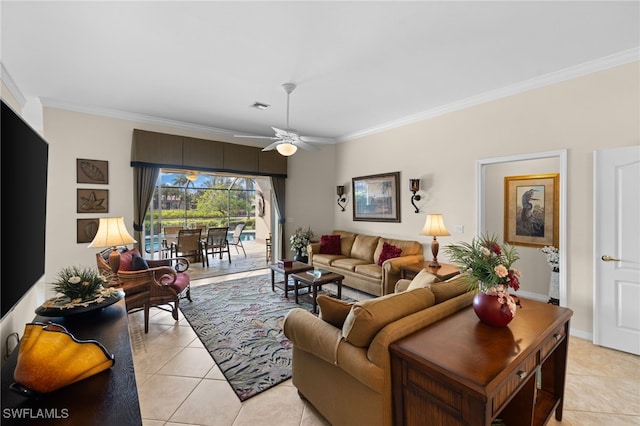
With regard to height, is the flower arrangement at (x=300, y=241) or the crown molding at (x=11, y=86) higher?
the crown molding at (x=11, y=86)

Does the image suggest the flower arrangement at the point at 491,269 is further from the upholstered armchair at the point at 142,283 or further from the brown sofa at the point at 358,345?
the upholstered armchair at the point at 142,283

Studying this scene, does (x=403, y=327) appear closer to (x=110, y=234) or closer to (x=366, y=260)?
(x=110, y=234)

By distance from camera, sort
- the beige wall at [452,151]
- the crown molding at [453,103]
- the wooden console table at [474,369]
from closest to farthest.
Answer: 1. the wooden console table at [474,369]
2. the crown molding at [453,103]
3. the beige wall at [452,151]

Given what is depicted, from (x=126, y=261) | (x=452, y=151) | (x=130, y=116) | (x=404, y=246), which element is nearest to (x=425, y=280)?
(x=404, y=246)

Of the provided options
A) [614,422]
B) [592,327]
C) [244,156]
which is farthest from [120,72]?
[592,327]

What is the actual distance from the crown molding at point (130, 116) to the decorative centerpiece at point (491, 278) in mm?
5132

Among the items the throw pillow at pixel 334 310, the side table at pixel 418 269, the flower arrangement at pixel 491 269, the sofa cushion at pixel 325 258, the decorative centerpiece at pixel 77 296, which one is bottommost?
the sofa cushion at pixel 325 258

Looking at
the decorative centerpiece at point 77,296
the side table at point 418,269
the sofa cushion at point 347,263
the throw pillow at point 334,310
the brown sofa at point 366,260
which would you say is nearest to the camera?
the decorative centerpiece at point 77,296

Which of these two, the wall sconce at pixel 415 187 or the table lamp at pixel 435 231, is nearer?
the table lamp at pixel 435 231

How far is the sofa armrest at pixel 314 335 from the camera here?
1772 millimetres

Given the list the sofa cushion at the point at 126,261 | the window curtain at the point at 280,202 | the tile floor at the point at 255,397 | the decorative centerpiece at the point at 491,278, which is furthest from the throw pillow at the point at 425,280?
the window curtain at the point at 280,202

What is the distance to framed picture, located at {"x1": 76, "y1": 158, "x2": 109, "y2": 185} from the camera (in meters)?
4.32

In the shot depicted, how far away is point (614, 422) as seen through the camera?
1959 mm

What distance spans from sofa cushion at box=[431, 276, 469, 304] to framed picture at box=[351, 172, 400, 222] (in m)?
3.07
